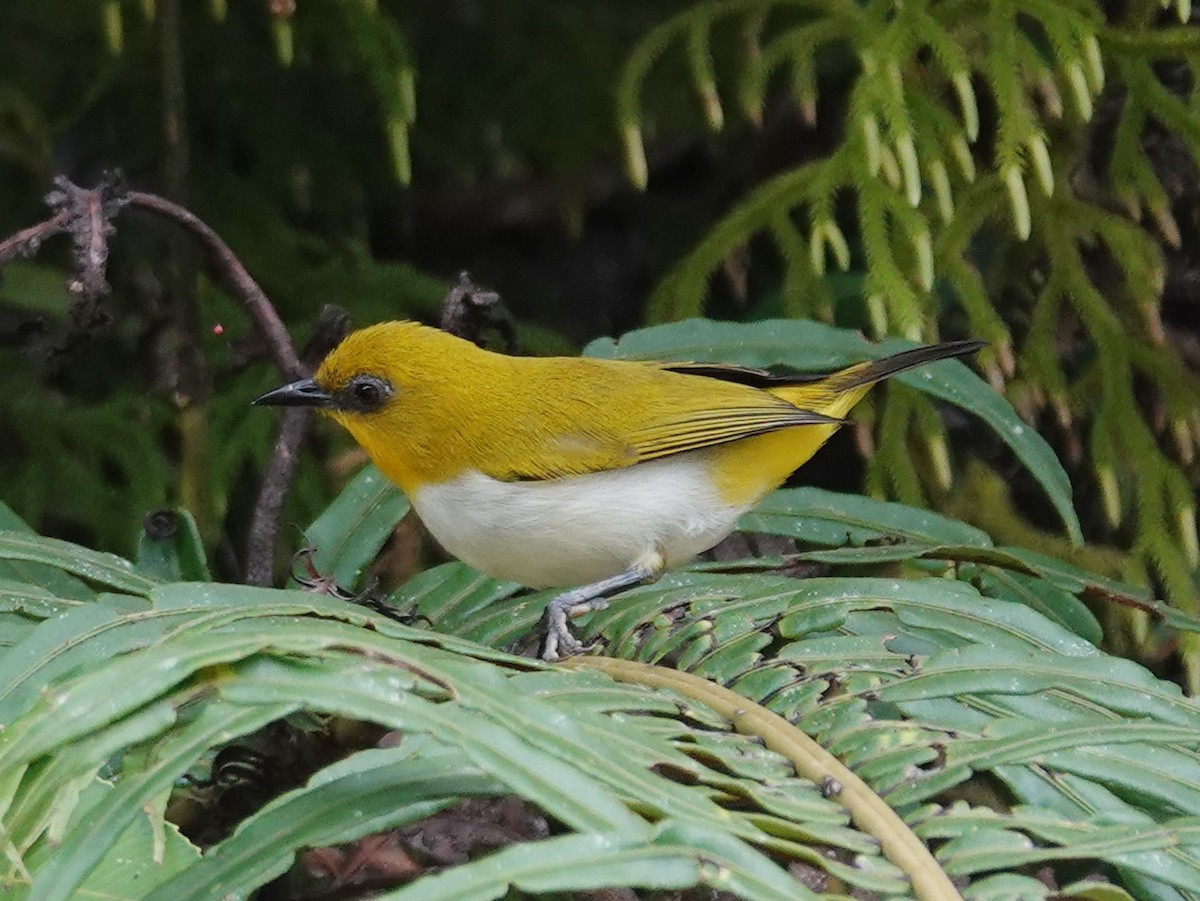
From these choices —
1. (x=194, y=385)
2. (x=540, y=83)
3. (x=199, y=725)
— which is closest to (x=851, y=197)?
(x=540, y=83)

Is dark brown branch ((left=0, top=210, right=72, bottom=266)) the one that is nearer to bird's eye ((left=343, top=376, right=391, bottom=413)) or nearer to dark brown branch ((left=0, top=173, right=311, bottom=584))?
dark brown branch ((left=0, top=173, right=311, bottom=584))

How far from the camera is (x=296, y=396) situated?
2896 mm

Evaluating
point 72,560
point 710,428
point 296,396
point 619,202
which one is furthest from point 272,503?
point 619,202

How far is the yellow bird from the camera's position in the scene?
2.87 meters

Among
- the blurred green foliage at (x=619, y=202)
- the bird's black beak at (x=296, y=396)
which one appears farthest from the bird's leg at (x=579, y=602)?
the blurred green foliage at (x=619, y=202)

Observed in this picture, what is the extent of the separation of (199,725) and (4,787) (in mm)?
169

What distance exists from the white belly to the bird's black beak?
0.28 m

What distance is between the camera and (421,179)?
4773mm

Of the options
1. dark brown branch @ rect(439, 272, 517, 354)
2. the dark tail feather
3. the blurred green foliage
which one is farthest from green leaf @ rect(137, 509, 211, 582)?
the dark tail feather

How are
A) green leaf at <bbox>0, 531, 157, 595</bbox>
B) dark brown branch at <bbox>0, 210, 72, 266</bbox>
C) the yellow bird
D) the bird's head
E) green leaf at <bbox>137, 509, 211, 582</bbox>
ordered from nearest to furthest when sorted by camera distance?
green leaf at <bbox>0, 531, 157, 595</bbox> < dark brown branch at <bbox>0, 210, 72, 266</bbox> < green leaf at <bbox>137, 509, 211, 582</bbox> < the yellow bird < the bird's head

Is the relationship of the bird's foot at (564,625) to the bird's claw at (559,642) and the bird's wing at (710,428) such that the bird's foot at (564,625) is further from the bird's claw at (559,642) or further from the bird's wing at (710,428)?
the bird's wing at (710,428)

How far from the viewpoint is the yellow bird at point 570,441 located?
287 centimetres

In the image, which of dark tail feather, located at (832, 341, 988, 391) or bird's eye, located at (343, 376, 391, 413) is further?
bird's eye, located at (343, 376, 391, 413)

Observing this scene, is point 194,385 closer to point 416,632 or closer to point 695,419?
point 695,419
